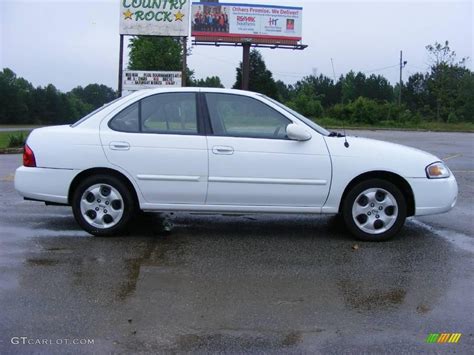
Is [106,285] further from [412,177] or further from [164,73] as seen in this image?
[164,73]

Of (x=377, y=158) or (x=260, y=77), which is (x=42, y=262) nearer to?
(x=377, y=158)

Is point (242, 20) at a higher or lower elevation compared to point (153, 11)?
higher

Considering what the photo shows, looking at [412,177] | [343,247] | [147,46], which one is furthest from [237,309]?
[147,46]

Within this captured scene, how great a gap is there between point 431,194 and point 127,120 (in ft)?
10.9

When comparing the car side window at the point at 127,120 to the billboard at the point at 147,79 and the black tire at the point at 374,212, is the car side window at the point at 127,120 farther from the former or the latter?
the billboard at the point at 147,79

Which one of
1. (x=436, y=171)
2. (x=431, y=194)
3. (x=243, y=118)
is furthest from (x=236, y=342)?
(x=436, y=171)

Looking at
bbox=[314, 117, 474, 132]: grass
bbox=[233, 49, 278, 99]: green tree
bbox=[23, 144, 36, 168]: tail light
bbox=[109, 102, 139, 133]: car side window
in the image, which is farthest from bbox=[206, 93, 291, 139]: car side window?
bbox=[233, 49, 278, 99]: green tree

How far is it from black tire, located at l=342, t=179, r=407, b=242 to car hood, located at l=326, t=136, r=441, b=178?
18 centimetres

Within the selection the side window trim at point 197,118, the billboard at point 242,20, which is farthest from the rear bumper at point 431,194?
the billboard at point 242,20

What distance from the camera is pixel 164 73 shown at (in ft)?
69.5

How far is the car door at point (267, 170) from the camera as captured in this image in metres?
5.71

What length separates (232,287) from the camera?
14.5 ft

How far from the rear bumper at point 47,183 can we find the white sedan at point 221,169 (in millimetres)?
11

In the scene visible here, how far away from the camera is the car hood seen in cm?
573
